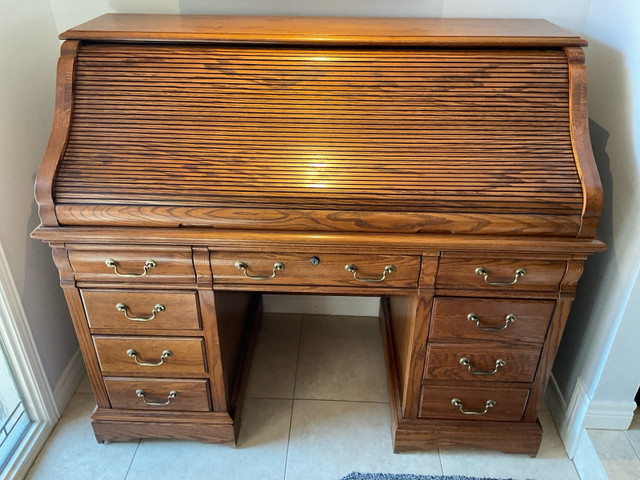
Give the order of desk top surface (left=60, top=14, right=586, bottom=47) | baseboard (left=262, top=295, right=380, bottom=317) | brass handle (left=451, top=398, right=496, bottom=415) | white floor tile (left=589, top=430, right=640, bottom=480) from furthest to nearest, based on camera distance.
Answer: baseboard (left=262, top=295, right=380, bottom=317), brass handle (left=451, top=398, right=496, bottom=415), white floor tile (left=589, top=430, right=640, bottom=480), desk top surface (left=60, top=14, right=586, bottom=47)

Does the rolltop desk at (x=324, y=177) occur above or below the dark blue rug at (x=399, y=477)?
above

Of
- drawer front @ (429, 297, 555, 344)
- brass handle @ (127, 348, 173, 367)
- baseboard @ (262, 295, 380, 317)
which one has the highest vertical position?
drawer front @ (429, 297, 555, 344)

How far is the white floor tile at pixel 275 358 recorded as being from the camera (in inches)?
75.4

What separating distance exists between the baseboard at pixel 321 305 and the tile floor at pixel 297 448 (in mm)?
331

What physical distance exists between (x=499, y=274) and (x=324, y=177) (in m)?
0.54

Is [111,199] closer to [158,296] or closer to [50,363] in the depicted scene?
[158,296]

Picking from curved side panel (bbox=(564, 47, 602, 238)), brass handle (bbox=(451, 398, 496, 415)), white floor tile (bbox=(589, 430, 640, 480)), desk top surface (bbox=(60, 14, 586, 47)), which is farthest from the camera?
brass handle (bbox=(451, 398, 496, 415))

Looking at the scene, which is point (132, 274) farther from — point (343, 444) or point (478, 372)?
point (478, 372)

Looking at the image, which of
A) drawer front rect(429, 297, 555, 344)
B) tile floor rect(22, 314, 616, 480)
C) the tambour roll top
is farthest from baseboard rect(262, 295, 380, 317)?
the tambour roll top

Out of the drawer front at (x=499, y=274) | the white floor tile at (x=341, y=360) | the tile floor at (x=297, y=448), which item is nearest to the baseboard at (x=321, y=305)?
the white floor tile at (x=341, y=360)

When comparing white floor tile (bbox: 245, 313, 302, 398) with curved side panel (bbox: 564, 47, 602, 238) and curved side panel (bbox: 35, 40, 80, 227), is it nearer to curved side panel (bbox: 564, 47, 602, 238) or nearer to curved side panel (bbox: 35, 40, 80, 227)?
curved side panel (bbox: 35, 40, 80, 227)

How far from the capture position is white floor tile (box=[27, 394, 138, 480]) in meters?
1.60

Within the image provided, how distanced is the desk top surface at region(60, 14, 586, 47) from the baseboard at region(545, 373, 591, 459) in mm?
1073

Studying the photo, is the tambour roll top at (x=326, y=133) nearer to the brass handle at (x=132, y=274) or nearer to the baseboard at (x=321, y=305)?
the brass handle at (x=132, y=274)
